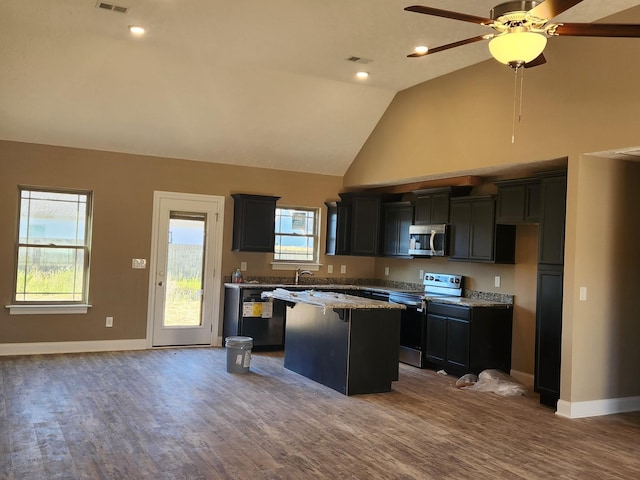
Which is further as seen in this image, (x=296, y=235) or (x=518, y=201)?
(x=296, y=235)

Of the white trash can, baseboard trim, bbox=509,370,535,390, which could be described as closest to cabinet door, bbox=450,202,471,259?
baseboard trim, bbox=509,370,535,390

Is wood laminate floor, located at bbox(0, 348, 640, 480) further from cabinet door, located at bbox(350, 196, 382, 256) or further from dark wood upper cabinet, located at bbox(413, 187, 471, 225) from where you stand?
cabinet door, located at bbox(350, 196, 382, 256)

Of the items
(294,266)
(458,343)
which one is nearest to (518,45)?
(458,343)

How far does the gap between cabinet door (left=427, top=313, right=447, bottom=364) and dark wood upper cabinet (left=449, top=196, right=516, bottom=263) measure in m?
0.81

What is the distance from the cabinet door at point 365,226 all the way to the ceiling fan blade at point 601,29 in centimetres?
574

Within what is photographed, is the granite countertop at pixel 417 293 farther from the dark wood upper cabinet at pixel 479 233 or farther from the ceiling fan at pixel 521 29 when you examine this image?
the ceiling fan at pixel 521 29

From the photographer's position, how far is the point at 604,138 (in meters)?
5.14

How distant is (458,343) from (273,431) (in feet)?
9.64

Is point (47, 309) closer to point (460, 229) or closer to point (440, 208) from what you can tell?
point (440, 208)

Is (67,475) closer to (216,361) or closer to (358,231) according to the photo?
(216,361)

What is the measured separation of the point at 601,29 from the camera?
10.3ft

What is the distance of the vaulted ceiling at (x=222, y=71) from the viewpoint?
5180mm

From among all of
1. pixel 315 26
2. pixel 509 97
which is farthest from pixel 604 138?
pixel 315 26

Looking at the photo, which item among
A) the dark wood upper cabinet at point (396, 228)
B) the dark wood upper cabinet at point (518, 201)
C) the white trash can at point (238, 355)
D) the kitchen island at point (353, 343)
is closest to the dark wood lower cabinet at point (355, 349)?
the kitchen island at point (353, 343)
